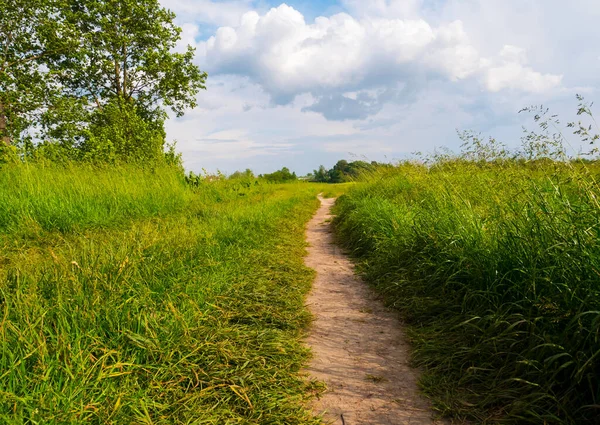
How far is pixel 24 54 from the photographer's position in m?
15.5

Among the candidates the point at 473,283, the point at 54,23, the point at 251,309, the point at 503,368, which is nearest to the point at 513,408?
the point at 503,368

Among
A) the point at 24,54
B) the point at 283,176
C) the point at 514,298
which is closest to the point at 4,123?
the point at 24,54

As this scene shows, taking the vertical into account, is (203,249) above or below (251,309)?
above

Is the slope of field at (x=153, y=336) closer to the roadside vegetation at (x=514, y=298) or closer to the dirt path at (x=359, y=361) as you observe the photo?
the dirt path at (x=359, y=361)

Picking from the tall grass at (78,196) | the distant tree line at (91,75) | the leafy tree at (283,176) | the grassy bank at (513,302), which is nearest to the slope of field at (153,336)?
the grassy bank at (513,302)

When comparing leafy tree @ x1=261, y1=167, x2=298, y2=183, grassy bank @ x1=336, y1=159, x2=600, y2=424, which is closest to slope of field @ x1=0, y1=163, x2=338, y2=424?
grassy bank @ x1=336, y1=159, x2=600, y2=424

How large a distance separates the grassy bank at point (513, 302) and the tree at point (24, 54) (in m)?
17.3

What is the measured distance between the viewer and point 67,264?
263 cm

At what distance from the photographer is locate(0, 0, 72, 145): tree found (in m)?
14.5

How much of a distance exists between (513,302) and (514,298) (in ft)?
0.55

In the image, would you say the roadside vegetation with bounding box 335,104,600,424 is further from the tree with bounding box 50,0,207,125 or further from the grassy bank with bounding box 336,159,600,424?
the tree with bounding box 50,0,207,125

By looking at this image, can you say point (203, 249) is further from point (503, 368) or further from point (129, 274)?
point (503, 368)

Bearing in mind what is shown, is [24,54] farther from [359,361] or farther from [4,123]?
[359,361]

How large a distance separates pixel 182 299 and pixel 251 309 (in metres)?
0.66
